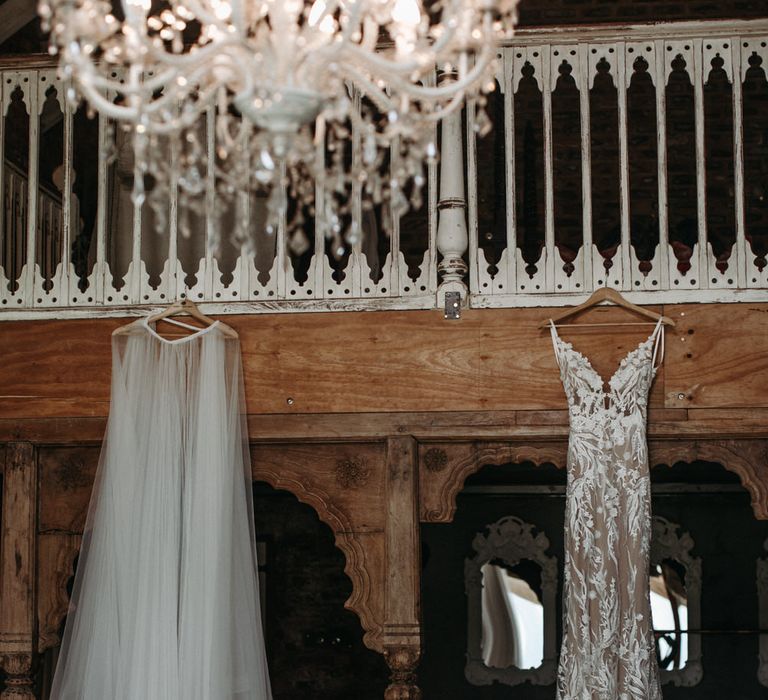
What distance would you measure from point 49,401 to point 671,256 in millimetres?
2537

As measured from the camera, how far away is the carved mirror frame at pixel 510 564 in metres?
7.39

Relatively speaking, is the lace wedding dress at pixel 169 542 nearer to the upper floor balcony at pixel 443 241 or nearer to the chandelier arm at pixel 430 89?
the upper floor balcony at pixel 443 241

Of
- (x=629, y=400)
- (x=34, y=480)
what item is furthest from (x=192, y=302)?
(x=629, y=400)

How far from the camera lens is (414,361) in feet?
15.2

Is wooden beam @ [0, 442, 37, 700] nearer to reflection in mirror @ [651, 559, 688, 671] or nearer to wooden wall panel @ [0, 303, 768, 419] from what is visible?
wooden wall panel @ [0, 303, 768, 419]

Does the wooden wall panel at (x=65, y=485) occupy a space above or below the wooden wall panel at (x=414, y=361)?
below

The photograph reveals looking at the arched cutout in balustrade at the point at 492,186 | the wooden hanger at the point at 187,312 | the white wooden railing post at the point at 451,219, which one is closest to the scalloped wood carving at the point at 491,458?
the white wooden railing post at the point at 451,219

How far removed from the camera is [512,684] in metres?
7.39

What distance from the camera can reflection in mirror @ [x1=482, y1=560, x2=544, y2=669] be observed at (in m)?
7.42

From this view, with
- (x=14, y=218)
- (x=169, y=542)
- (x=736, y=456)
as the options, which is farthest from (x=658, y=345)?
(x=14, y=218)

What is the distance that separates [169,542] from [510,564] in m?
3.41

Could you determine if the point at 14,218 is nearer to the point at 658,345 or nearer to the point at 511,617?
the point at 658,345

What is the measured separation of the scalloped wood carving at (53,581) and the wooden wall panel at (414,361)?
53 cm

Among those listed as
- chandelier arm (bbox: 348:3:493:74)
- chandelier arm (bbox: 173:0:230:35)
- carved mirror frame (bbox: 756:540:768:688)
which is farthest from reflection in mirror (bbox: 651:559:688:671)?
chandelier arm (bbox: 173:0:230:35)
